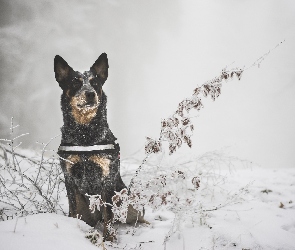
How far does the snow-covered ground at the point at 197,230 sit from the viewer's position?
4.81 ft

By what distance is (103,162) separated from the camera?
96.3 inches

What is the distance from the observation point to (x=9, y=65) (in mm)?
24734

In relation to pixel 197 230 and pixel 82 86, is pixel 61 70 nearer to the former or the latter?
pixel 82 86

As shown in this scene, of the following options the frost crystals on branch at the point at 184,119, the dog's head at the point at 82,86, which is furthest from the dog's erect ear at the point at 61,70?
the frost crystals on branch at the point at 184,119

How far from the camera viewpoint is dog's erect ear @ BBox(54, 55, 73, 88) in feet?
8.74

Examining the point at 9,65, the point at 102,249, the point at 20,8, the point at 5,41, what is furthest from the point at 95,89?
the point at 20,8

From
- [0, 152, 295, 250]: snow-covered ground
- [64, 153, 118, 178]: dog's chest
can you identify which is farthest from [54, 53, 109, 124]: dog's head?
[0, 152, 295, 250]: snow-covered ground

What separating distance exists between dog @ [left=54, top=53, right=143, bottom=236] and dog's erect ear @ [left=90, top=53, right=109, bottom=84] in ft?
0.49

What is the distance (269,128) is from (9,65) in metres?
80.6

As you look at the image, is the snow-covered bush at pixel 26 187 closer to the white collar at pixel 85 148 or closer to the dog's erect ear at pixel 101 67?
the white collar at pixel 85 148

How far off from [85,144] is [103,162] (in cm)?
27

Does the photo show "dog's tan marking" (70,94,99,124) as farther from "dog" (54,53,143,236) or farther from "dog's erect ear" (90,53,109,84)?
"dog's erect ear" (90,53,109,84)

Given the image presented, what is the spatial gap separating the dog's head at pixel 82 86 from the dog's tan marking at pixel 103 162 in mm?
414

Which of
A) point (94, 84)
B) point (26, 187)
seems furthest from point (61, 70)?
point (26, 187)
